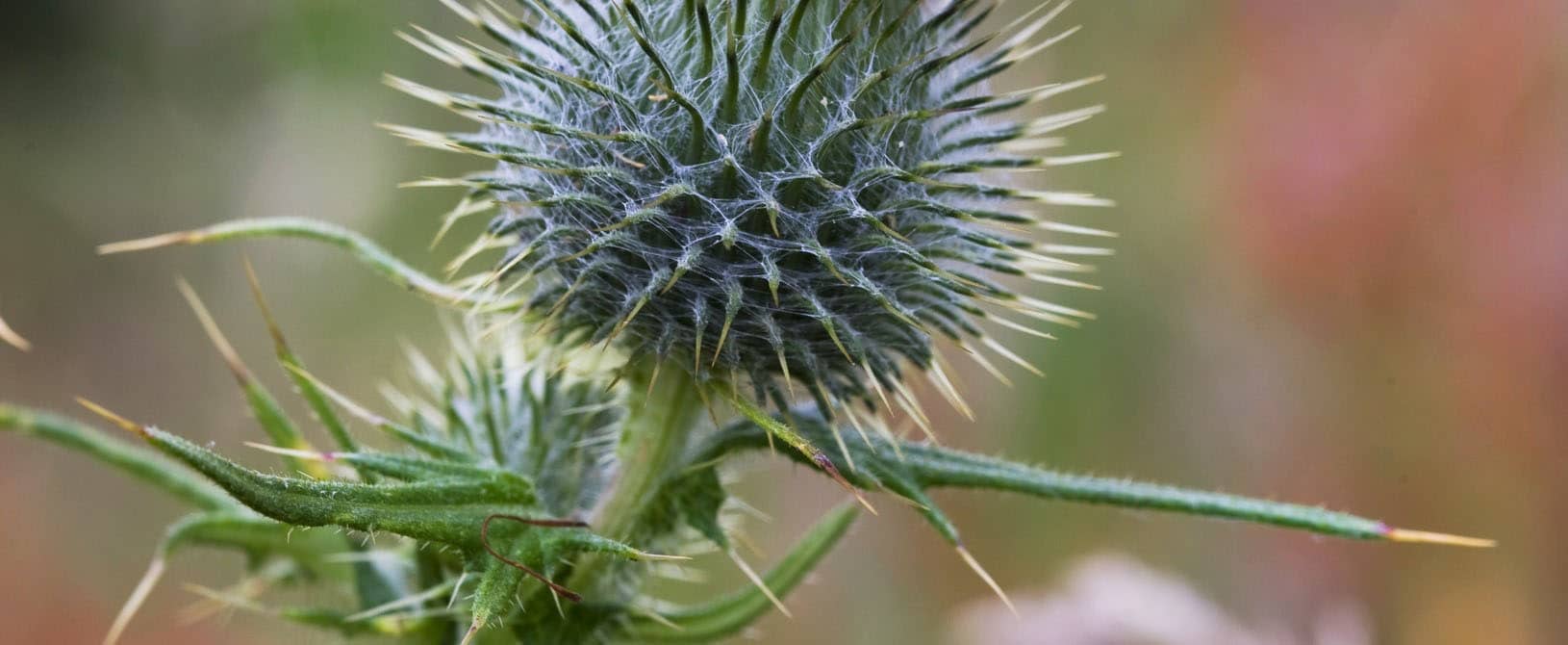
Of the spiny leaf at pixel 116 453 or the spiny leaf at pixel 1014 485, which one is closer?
the spiny leaf at pixel 1014 485

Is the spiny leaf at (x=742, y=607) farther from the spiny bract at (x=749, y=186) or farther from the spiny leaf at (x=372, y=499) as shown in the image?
the spiny leaf at (x=372, y=499)

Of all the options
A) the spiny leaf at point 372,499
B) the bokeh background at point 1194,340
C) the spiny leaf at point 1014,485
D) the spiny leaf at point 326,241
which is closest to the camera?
the spiny leaf at point 372,499

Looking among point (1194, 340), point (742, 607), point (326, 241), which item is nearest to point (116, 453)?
point (326, 241)

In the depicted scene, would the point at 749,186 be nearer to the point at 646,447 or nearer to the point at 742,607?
the point at 646,447

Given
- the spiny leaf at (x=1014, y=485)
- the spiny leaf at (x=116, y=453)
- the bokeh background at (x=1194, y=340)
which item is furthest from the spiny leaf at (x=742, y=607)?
the bokeh background at (x=1194, y=340)

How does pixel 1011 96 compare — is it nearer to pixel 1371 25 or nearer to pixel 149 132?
pixel 1371 25
